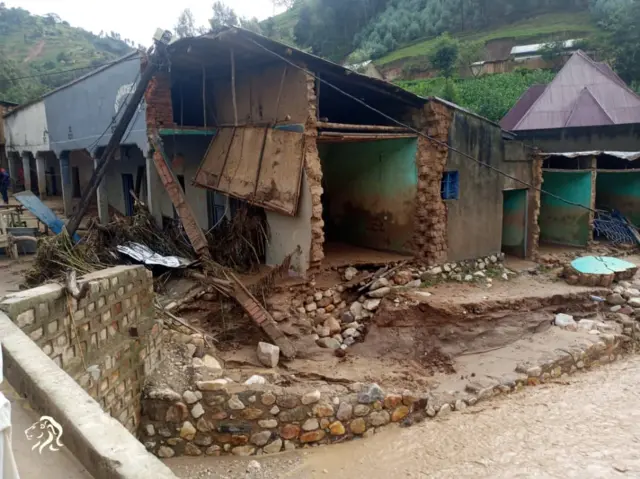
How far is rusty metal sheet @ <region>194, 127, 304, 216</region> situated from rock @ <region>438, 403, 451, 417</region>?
4145 mm

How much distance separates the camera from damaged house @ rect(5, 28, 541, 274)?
915 centimetres

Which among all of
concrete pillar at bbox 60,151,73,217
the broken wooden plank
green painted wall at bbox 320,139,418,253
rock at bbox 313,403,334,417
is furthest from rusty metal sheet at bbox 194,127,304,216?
concrete pillar at bbox 60,151,73,217

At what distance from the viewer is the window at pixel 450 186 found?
36.4 feet

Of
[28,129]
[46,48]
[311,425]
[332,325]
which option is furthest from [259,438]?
[46,48]

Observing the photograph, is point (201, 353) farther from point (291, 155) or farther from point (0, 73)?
point (0, 73)

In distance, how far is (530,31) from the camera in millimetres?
46625

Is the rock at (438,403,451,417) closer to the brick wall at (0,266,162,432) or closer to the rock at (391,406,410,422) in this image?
the rock at (391,406,410,422)

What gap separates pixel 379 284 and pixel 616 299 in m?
4.94

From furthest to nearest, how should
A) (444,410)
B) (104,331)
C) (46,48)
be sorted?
(46,48) < (444,410) < (104,331)

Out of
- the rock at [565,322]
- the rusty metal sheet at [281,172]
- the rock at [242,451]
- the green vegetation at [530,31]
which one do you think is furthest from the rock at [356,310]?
the green vegetation at [530,31]

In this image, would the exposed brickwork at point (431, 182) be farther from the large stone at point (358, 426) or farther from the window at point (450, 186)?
the large stone at point (358, 426)

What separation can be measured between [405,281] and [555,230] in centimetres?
776

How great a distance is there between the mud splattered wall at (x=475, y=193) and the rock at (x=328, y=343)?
4009 mm

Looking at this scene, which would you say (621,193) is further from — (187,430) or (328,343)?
(187,430)
